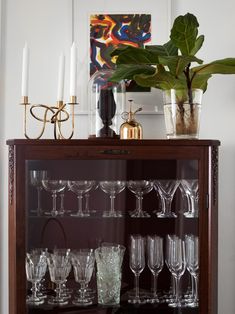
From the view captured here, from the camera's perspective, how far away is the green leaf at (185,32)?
155 cm

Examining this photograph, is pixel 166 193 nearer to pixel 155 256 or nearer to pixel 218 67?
pixel 155 256

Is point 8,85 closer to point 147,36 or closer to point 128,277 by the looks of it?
point 147,36

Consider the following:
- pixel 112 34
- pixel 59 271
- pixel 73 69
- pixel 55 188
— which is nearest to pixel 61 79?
pixel 73 69

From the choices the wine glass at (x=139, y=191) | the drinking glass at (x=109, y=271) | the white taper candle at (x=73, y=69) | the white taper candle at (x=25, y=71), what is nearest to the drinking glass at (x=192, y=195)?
the wine glass at (x=139, y=191)

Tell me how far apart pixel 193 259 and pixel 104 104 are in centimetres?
58

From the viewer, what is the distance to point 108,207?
162 cm

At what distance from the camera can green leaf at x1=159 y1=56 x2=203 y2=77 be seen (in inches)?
60.1

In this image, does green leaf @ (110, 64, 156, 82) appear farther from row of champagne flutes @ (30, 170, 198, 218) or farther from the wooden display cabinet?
row of champagne flutes @ (30, 170, 198, 218)

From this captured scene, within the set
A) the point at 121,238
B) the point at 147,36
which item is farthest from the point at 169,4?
the point at 121,238

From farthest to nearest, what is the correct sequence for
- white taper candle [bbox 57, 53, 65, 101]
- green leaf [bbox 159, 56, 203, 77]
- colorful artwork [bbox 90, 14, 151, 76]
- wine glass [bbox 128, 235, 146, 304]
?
colorful artwork [bbox 90, 14, 151, 76] → white taper candle [bbox 57, 53, 65, 101] → wine glass [bbox 128, 235, 146, 304] → green leaf [bbox 159, 56, 203, 77]

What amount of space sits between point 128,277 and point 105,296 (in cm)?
9

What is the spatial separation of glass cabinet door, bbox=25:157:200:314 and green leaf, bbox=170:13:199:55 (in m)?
0.35

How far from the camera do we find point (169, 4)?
187 cm

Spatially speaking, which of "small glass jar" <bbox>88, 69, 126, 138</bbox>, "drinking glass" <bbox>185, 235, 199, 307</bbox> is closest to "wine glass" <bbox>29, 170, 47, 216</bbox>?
"small glass jar" <bbox>88, 69, 126, 138</bbox>
